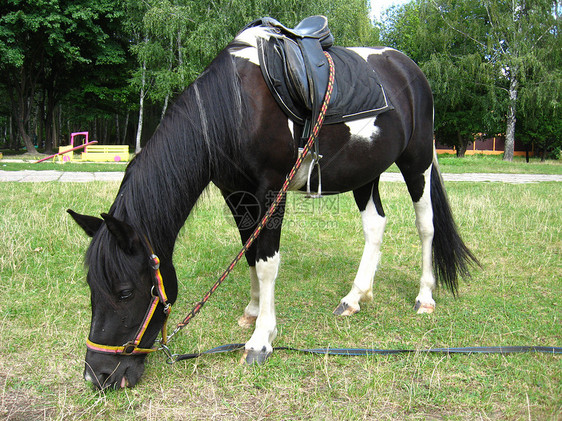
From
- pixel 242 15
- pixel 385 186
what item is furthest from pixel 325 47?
pixel 242 15

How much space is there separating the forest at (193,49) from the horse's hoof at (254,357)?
1706cm

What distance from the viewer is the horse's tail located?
11.9ft

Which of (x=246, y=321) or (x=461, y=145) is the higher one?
(x=461, y=145)

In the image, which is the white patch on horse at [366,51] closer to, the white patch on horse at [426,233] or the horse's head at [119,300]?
the white patch on horse at [426,233]

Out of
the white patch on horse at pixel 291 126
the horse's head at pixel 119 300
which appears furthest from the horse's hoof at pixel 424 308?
the horse's head at pixel 119 300

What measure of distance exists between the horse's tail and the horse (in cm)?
38

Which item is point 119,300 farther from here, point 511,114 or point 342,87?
point 511,114

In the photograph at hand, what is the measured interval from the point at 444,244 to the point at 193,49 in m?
16.8

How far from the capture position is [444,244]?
364 centimetres

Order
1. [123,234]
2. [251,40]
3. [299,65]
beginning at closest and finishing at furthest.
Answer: [123,234], [299,65], [251,40]

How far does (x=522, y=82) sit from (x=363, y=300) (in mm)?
23940

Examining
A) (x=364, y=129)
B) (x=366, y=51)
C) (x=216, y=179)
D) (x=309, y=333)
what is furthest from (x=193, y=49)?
(x=309, y=333)

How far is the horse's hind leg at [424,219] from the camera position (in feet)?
11.5

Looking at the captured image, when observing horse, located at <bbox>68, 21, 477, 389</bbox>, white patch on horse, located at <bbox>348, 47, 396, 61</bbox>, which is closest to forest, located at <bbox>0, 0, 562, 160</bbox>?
white patch on horse, located at <bbox>348, 47, 396, 61</bbox>
